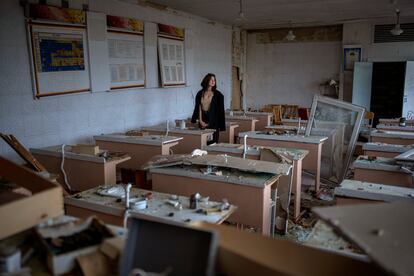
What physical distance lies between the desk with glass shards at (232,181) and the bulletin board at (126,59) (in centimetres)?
257

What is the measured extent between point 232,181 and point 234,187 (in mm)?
55

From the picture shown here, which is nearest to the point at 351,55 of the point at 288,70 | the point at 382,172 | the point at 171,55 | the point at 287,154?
the point at 288,70

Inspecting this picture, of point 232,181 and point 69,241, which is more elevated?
point 69,241

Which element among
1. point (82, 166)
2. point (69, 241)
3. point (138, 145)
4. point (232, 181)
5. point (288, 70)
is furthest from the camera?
point (288, 70)

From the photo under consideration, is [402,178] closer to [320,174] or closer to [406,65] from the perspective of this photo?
[320,174]

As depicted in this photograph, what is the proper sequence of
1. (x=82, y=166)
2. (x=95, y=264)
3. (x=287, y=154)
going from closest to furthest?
(x=95, y=264)
(x=82, y=166)
(x=287, y=154)

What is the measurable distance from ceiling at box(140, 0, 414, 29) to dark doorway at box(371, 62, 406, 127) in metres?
1.11

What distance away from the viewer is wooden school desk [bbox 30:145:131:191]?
11.3ft

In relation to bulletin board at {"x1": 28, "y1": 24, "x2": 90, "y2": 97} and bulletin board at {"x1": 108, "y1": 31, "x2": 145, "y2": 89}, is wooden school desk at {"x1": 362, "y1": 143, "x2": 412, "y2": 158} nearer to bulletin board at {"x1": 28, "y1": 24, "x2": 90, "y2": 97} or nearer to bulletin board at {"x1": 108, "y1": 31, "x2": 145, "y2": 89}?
bulletin board at {"x1": 108, "y1": 31, "x2": 145, "y2": 89}

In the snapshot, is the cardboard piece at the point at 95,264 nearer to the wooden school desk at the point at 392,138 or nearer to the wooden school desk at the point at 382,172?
the wooden school desk at the point at 382,172

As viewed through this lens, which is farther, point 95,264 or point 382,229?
point 95,264

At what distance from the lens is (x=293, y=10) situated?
704cm

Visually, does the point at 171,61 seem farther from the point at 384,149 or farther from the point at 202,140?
the point at 384,149

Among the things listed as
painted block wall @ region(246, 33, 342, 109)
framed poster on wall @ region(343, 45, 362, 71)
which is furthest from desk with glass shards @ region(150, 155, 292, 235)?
painted block wall @ region(246, 33, 342, 109)
